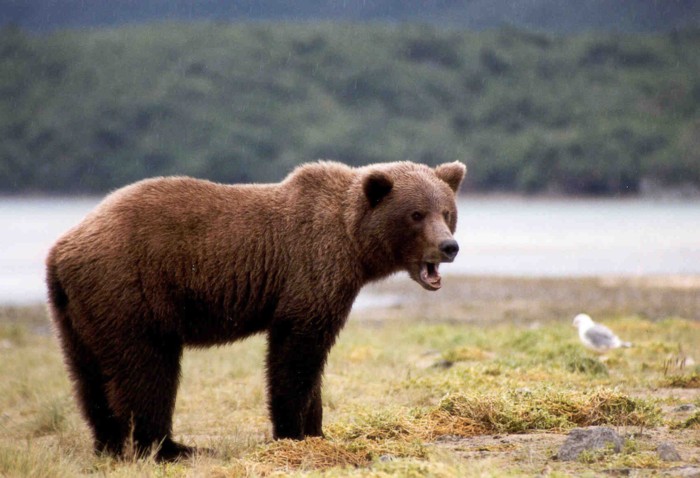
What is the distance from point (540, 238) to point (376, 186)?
55896 mm

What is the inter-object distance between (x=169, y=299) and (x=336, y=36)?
160m

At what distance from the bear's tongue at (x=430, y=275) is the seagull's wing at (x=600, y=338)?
18.3ft

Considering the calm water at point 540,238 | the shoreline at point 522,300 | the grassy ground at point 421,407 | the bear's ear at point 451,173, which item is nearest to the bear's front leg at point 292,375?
the grassy ground at point 421,407

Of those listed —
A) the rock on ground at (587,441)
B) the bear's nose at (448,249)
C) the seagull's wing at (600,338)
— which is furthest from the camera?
the seagull's wing at (600,338)

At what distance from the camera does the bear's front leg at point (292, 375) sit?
297 inches

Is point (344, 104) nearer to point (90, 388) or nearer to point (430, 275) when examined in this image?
point (430, 275)

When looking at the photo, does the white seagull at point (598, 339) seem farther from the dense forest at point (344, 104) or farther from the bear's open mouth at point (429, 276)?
the dense forest at point (344, 104)

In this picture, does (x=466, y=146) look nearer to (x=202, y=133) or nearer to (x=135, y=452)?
(x=202, y=133)

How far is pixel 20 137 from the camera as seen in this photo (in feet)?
423

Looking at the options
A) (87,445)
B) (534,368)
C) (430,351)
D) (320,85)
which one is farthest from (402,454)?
(320,85)

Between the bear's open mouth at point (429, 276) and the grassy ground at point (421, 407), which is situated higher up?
the bear's open mouth at point (429, 276)

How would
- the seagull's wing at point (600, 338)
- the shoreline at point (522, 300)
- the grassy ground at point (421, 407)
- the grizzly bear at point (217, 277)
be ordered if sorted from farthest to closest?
the shoreline at point (522, 300), the seagull's wing at point (600, 338), the grizzly bear at point (217, 277), the grassy ground at point (421, 407)

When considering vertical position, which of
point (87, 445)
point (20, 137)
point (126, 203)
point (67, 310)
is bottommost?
point (20, 137)

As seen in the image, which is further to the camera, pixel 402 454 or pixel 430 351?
pixel 430 351
